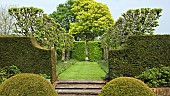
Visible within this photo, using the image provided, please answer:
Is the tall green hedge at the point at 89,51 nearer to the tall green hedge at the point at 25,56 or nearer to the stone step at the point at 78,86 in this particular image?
the tall green hedge at the point at 25,56

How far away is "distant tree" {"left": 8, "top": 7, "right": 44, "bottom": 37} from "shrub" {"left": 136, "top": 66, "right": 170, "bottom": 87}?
8687 millimetres

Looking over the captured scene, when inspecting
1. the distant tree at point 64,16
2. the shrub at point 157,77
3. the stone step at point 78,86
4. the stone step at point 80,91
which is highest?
the distant tree at point 64,16

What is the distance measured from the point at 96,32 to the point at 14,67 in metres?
29.8

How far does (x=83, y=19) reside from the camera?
136 feet

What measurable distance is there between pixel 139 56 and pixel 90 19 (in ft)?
94.5

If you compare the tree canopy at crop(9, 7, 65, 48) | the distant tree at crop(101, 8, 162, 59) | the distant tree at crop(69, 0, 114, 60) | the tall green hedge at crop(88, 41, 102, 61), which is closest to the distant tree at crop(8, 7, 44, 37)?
the tree canopy at crop(9, 7, 65, 48)

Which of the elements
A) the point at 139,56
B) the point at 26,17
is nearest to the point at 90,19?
the point at 26,17

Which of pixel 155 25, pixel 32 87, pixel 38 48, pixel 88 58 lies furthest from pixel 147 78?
pixel 88 58

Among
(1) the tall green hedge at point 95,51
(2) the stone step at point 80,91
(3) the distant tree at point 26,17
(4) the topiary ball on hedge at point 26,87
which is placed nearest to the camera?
(4) the topiary ball on hedge at point 26,87

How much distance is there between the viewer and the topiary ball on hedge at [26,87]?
6406 mm

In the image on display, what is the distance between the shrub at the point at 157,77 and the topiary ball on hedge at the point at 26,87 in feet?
19.7

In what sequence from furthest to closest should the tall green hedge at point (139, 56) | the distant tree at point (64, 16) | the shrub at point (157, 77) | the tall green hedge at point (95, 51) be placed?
the distant tree at point (64, 16)
the tall green hedge at point (95, 51)
the tall green hedge at point (139, 56)
the shrub at point (157, 77)

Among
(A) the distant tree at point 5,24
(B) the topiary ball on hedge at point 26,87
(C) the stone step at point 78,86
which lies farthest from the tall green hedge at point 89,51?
(B) the topiary ball on hedge at point 26,87

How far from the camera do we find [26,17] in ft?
61.9
